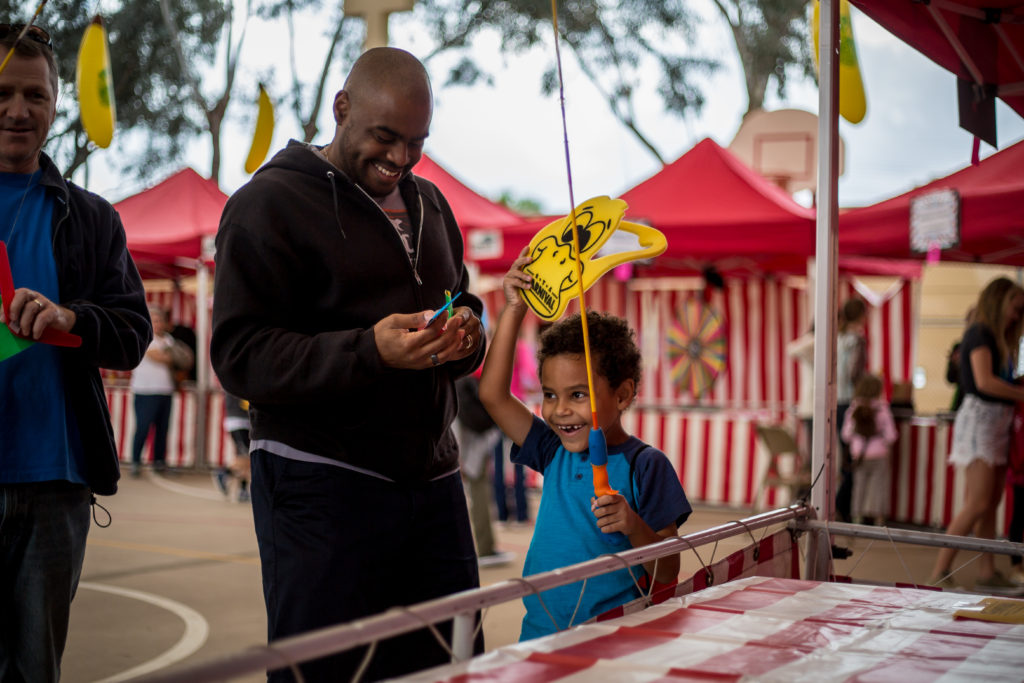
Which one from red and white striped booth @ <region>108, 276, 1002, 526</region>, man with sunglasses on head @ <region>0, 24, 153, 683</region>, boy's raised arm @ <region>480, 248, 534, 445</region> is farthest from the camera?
red and white striped booth @ <region>108, 276, 1002, 526</region>

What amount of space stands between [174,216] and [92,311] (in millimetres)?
9231

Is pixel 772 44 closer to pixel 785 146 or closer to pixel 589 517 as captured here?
pixel 785 146

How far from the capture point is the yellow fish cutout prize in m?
1.95

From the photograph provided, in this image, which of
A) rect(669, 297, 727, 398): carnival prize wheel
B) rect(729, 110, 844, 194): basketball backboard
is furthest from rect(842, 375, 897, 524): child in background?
rect(729, 110, 844, 194): basketball backboard

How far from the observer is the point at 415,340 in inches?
65.7

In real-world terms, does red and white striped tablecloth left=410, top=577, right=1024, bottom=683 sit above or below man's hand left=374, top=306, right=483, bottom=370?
below

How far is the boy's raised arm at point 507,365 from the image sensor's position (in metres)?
2.09

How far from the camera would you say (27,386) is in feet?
6.35

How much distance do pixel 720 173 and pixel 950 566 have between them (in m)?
3.61

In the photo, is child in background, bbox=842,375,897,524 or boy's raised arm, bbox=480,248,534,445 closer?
boy's raised arm, bbox=480,248,534,445

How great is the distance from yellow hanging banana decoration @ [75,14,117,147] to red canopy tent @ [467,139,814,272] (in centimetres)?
384

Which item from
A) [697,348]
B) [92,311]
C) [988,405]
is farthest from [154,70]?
[92,311]

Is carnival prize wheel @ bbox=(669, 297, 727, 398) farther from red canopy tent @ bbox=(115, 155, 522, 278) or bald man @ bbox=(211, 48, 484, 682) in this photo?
bald man @ bbox=(211, 48, 484, 682)

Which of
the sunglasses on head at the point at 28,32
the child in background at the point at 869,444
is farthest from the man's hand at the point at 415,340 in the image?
the child in background at the point at 869,444
